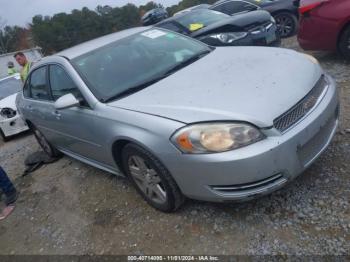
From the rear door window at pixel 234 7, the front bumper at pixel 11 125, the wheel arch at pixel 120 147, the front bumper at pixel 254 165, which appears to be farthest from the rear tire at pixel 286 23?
the wheel arch at pixel 120 147

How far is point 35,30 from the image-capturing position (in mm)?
40500

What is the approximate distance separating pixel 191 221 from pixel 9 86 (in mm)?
7307

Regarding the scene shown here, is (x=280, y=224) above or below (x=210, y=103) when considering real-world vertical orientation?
below

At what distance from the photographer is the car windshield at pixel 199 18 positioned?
283 inches

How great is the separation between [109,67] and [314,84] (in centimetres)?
189

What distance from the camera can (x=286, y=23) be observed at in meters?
8.78

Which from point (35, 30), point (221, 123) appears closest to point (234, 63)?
point (221, 123)

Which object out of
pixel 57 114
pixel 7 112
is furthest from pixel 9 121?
pixel 57 114

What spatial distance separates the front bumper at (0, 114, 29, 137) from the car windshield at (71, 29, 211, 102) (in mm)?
4257

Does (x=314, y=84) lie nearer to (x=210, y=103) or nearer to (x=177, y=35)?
(x=210, y=103)

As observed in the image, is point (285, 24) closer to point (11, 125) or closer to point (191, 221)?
point (11, 125)

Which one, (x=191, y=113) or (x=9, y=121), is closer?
(x=191, y=113)

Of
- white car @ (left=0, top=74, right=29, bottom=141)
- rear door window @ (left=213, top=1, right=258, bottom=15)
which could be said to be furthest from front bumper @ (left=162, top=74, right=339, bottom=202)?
rear door window @ (left=213, top=1, right=258, bottom=15)

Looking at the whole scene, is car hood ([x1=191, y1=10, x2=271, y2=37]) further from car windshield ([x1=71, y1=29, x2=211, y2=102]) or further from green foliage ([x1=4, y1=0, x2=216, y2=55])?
green foliage ([x1=4, y1=0, x2=216, y2=55])
